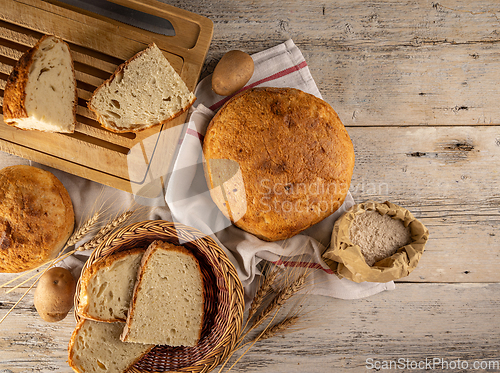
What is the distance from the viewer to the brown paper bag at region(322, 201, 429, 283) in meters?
1.33

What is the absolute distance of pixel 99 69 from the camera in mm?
1466

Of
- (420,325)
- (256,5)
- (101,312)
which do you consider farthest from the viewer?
(420,325)

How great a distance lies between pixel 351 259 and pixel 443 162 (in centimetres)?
84

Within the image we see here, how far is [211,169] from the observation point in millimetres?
1335

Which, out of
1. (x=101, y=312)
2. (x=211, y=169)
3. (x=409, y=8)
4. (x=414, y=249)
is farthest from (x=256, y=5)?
(x=101, y=312)

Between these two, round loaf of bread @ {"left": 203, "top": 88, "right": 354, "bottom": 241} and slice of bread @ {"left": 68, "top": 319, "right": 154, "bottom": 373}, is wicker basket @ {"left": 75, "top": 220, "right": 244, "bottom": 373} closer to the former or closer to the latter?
slice of bread @ {"left": 68, "top": 319, "right": 154, "bottom": 373}

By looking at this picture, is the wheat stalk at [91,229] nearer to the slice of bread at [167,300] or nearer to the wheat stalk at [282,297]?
the slice of bread at [167,300]

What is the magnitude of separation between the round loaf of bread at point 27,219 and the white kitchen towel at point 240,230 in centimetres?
54

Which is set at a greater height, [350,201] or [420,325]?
[350,201]

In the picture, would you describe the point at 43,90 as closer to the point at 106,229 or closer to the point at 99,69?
the point at 99,69

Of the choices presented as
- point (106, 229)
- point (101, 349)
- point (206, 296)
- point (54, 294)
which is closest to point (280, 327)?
point (206, 296)

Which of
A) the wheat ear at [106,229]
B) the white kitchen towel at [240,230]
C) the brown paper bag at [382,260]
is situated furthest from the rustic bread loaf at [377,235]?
the wheat ear at [106,229]

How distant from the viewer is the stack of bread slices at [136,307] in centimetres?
132

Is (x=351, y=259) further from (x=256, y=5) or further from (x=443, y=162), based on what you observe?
(x=256, y=5)
